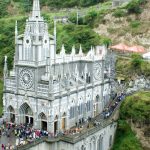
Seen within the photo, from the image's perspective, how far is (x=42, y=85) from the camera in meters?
51.6

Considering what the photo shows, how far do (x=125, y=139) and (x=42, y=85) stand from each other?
15.3 m

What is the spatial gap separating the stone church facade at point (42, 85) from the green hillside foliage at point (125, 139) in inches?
218

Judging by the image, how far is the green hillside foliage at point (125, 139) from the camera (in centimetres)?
5862

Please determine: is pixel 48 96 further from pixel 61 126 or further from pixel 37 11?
pixel 37 11

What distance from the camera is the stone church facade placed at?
51.7 metres

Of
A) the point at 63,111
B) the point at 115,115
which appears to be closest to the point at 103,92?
the point at 115,115

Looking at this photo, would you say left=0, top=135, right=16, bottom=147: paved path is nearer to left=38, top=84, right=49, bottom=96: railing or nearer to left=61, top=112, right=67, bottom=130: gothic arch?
left=38, top=84, right=49, bottom=96: railing

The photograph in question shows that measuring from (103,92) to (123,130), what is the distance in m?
6.16

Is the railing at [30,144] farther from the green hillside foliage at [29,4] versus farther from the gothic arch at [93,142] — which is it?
the green hillside foliage at [29,4]

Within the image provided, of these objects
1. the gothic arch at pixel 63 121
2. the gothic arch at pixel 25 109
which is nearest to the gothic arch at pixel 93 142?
the gothic arch at pixel 63 121

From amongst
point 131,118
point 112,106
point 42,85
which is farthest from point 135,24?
point 42,85

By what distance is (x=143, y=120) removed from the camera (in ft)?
197

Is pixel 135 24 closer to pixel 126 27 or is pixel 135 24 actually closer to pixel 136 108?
pixel 126 27

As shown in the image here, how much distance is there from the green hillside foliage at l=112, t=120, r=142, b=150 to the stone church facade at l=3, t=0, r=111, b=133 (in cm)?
554
